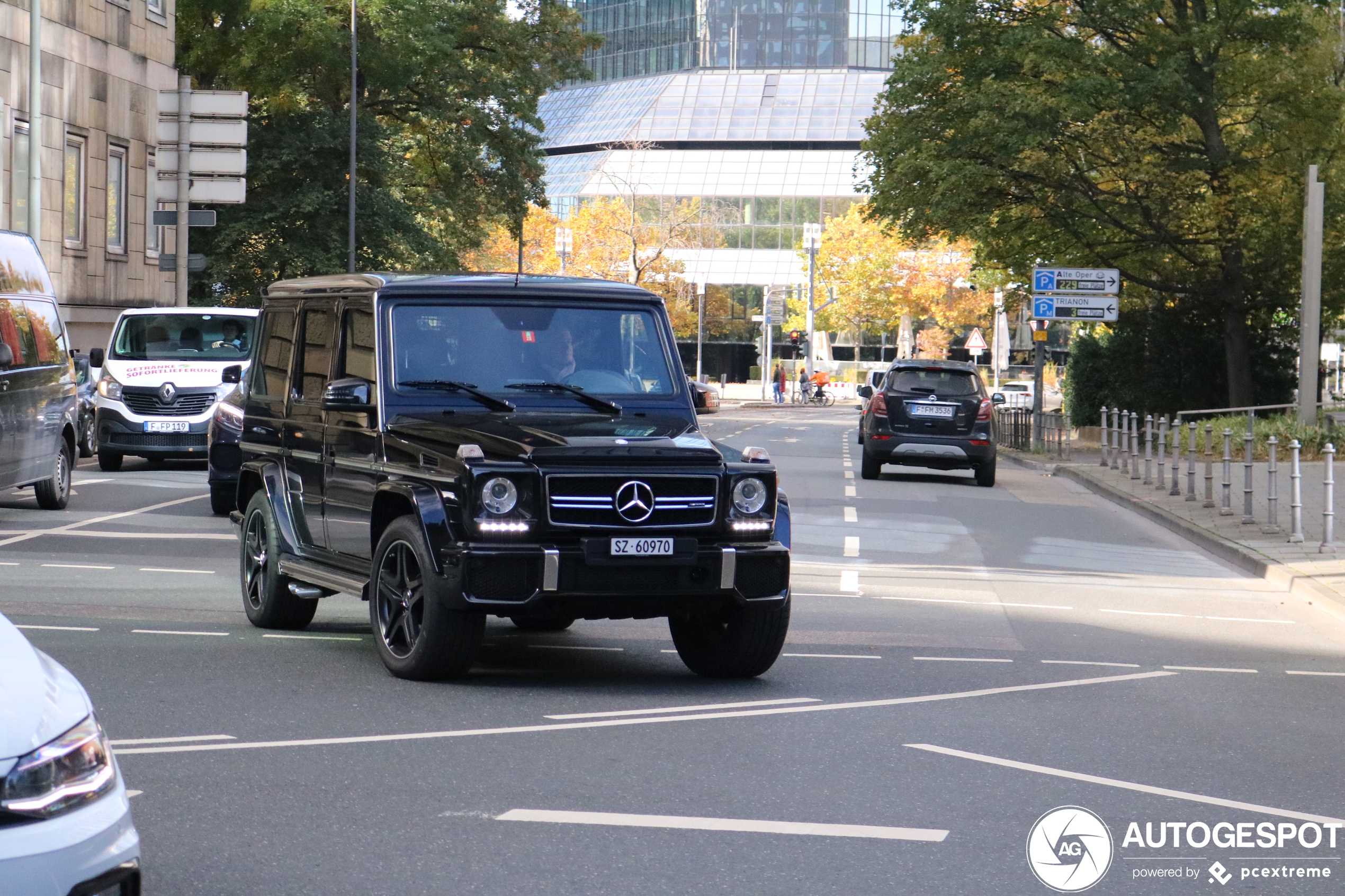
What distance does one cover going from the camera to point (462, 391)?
9.36 metres

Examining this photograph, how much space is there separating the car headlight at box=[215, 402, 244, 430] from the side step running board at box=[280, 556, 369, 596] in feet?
23.4

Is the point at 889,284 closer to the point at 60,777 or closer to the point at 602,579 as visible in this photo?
the point at 602,579

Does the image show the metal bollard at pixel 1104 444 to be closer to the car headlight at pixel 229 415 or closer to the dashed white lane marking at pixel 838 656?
the car headlight at pixel 229 415

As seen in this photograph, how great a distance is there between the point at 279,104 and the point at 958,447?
69.7 ft

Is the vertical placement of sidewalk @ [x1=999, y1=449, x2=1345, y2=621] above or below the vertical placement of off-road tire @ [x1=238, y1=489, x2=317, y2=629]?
below

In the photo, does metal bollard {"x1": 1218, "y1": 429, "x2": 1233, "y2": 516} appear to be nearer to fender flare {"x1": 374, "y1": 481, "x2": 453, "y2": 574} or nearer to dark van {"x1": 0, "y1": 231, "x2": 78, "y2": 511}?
dark van {"x1": 0, "y1": 231, "x2": 78, "y2": 511}

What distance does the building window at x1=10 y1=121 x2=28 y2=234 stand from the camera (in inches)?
1242

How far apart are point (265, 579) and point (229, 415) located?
7040 mm

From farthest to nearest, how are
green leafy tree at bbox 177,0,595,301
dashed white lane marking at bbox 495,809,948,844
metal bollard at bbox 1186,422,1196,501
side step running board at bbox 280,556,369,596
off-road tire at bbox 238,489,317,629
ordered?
1. green leafy tree at bbox 177,0,595,301
2. metal bollard at bbox 1186,422,1196,501
3. off-road tire at bbox 238,489,317,629
4. side step running board at bbox 280,556,369,596
5. dashed white lane marking at bbox 495,809,948,844

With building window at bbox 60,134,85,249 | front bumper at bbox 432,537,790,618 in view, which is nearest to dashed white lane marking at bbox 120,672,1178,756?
front bumper at bbox 432,537,790,618

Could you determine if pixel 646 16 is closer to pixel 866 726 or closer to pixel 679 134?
pixel 679 134

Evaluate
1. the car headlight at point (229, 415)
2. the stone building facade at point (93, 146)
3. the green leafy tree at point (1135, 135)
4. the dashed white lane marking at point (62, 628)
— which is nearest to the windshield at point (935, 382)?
the green leafy tree at point (1135, 135)

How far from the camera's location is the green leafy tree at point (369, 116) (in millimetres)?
42750

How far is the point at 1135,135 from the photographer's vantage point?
37.3 meters
